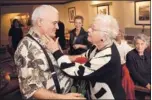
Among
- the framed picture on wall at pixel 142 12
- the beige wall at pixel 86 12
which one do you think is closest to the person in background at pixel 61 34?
the beige wall at pixel 86 12

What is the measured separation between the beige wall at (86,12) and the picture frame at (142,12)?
0.05ft

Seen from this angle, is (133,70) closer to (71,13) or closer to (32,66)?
(71,13)

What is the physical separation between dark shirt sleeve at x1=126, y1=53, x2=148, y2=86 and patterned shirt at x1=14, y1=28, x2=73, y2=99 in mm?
386

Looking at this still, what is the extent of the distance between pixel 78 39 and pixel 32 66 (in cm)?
22

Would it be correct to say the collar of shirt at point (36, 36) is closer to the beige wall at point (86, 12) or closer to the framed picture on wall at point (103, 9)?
the beige wall at point (86, 12)

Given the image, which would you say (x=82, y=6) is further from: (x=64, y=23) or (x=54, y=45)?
(x=54, y=45)

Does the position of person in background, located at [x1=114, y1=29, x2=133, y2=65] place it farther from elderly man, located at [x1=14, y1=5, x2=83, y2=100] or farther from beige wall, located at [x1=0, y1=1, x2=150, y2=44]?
elderly man, located at [x1=14, y1=5, x2=83, y2=100]

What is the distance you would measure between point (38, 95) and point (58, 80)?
3.3 inches

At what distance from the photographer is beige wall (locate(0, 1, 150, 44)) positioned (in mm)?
780

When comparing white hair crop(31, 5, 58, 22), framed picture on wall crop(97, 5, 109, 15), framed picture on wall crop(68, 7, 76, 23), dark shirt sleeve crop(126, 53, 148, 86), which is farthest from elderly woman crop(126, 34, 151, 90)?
white hair crop(31, 5, 58, 22)

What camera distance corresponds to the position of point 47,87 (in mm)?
699

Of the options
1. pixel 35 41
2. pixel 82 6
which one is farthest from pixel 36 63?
pixel 82 6

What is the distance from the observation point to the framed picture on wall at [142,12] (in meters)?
0.85

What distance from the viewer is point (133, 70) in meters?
0.97
